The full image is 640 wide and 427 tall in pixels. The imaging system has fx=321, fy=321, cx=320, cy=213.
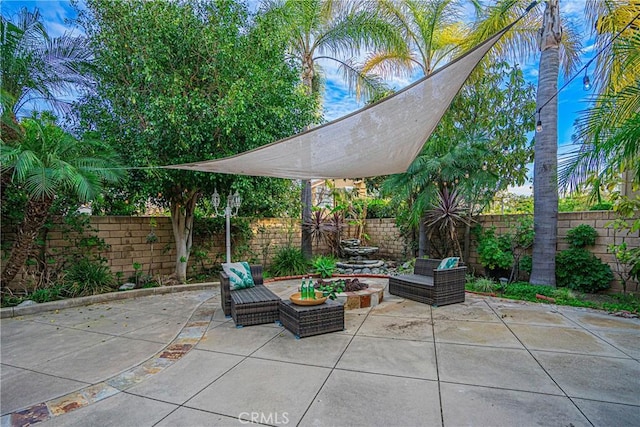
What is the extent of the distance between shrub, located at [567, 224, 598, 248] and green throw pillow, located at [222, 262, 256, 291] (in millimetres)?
5467

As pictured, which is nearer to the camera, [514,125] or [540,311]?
[540,311]

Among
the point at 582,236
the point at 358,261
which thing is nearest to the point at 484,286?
the point at 582,236

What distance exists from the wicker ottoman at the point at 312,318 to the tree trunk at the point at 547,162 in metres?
3.99

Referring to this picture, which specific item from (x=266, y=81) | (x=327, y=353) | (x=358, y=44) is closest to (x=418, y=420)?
(x=327, y=353)

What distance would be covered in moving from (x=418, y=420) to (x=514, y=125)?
6.53 m

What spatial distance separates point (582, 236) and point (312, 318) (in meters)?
5.00

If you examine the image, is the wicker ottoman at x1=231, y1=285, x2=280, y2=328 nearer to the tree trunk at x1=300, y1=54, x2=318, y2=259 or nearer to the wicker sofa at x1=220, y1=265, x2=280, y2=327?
the wicker sofa at x1=220, y1=265, x2=280, y2=327

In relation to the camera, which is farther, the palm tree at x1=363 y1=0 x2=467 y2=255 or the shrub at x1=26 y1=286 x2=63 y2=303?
the palm tree at x1=363 y1=0 x2=467 y2=255

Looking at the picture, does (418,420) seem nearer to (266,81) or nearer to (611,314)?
(611,314)

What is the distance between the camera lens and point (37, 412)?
2.15 m

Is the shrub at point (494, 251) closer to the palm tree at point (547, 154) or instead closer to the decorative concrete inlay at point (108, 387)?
the palm tree at point (547, 154)

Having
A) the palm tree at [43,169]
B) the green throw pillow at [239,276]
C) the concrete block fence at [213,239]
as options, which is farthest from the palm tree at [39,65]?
the green throw pillow at [239,276]

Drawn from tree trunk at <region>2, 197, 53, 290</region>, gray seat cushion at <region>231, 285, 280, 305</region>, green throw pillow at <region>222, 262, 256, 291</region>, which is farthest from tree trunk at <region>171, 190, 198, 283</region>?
gray seat cushion at <region>231, 285, 280, 305</region>

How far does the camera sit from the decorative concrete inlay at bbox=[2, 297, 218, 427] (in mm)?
2104
